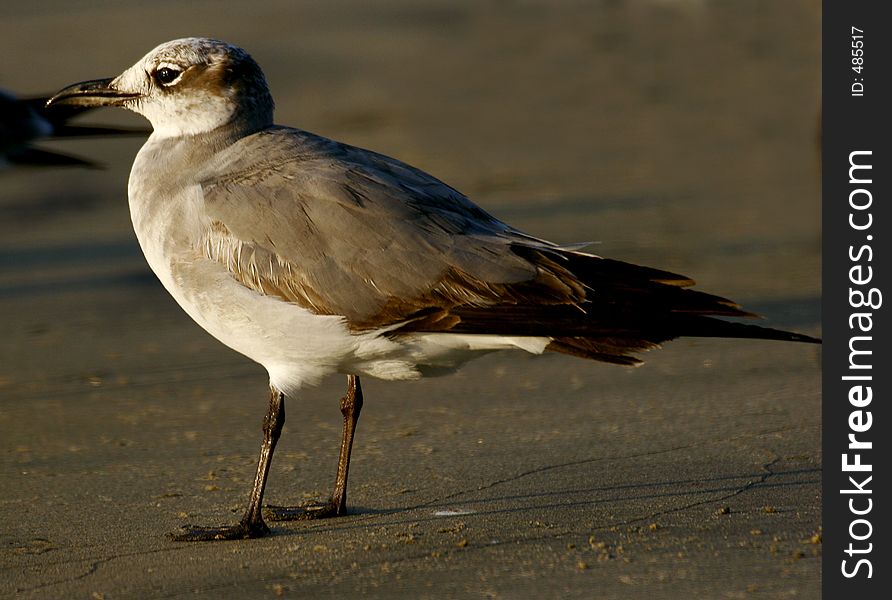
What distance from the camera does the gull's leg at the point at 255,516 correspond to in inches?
191

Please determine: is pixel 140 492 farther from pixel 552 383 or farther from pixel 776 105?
pixel 776 105

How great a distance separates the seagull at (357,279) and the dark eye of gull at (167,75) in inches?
13.5

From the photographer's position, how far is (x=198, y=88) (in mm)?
5410

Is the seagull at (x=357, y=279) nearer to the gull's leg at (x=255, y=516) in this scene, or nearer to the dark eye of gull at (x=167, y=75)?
the gull's leg at (x=255, y=516)

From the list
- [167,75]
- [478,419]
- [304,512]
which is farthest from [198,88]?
[478,419]

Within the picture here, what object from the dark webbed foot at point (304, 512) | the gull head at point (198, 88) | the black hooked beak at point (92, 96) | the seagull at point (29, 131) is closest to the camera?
the dark webbed foot at point (304, 512)

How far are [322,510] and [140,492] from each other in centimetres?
75

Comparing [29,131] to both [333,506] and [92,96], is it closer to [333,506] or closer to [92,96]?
[92,96]

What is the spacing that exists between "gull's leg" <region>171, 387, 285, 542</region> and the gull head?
3.47 feet

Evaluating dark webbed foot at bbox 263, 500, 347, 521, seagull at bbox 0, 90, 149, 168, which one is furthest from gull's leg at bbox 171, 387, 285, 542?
seagull at bbox 0, 90, 149, 168

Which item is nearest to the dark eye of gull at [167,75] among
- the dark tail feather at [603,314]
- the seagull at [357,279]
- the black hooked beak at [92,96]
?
the black hooked beak at [92,96]

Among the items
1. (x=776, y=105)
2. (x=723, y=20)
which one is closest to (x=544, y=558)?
(x=776, y=105)

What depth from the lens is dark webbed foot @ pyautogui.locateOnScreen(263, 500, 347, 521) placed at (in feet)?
16.7

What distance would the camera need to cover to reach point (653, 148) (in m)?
12.1
